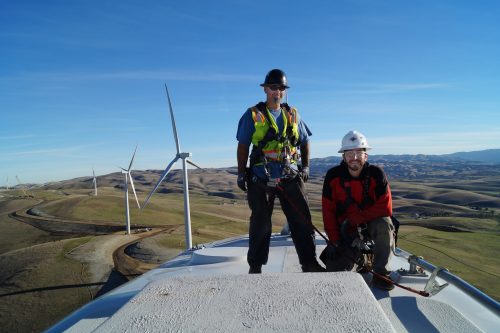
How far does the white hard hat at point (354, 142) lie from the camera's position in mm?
7138

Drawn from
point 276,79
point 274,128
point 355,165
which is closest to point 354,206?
point 355,165

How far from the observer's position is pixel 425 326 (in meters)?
4.59

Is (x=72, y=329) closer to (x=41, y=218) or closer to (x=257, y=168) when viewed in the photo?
(x=257, y=168)

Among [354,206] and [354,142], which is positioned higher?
[354,142]

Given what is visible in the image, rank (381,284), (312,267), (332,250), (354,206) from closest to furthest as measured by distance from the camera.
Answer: (381,284)
(332,250)
(354,206)
(312,267)

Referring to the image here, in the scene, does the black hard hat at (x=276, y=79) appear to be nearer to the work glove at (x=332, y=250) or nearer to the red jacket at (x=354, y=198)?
the red jacket at (x=354, y=198)

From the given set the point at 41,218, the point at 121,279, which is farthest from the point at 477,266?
the point at 41,218

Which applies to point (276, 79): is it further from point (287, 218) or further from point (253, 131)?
point (287, 218)

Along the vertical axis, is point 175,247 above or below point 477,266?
above

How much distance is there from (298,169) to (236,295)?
178 inches

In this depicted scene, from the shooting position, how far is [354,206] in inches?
281

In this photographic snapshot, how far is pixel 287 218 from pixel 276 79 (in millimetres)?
2855

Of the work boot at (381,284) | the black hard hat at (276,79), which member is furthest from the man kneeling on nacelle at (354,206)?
the black hard hat at (276,79)

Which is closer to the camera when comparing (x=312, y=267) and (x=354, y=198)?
(x=354, y=198)
